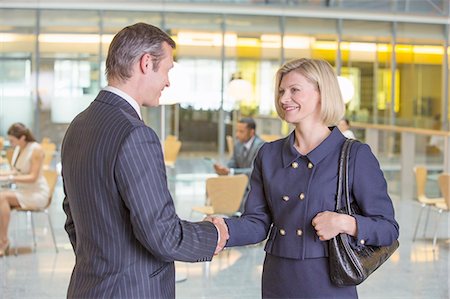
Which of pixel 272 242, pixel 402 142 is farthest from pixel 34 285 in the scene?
pixel 402 142

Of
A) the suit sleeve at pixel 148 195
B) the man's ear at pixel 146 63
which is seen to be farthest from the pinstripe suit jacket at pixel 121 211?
the man's ear at pixel 146 63

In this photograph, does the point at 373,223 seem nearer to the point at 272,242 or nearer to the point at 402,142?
the point at 272,242

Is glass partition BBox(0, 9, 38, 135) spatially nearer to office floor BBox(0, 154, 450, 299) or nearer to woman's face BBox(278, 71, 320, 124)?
office floor BBox(0, 154, 450, 299)

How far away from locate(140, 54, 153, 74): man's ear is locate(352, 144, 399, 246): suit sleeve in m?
0.72

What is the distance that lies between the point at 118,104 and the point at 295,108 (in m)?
0.64

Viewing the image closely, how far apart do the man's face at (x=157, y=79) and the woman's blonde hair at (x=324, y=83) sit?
490 mm

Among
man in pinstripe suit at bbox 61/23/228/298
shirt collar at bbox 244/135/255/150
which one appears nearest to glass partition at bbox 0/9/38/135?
shirt collar at bbox 244/135/255/150

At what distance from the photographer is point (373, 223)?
233cm

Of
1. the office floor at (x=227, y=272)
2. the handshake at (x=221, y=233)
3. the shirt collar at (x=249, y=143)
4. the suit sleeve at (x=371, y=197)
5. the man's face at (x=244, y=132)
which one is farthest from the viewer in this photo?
the shirt collar at (x=249, y=143)

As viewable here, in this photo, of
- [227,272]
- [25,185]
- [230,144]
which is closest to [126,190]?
[227,272]

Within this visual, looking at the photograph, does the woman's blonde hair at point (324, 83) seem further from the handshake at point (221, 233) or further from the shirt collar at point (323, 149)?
the handshake at point (221, 233)

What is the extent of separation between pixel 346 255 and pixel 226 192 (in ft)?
16.6

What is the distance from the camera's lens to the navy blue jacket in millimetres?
2354

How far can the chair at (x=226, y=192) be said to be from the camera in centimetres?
730
